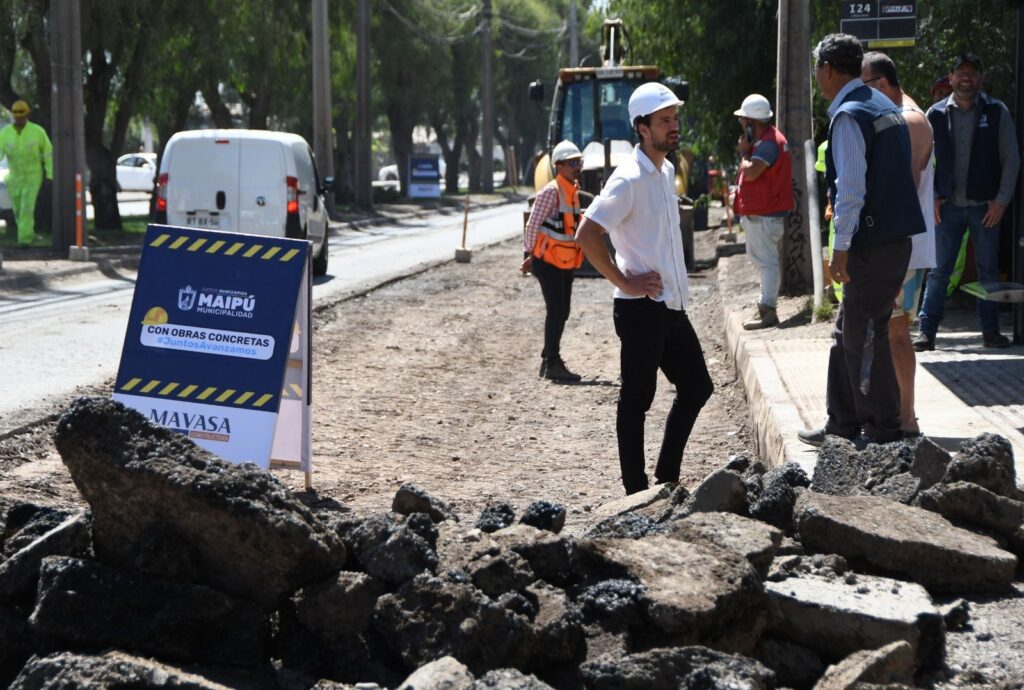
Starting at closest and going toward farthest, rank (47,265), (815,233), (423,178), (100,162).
→ 1. (815,233)
2. (47,265)
3. (100,162)
4. (423,178)

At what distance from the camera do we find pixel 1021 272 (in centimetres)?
981

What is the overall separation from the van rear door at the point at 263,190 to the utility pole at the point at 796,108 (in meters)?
7.31

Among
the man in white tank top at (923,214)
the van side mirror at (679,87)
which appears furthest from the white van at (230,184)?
the man in white tank top at (923,214)

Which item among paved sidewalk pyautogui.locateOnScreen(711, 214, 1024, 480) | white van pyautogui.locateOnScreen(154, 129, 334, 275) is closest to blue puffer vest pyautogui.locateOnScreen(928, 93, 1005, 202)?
paved sidewalk pyautogui.locateOnScreen(711, 214, 1024, 480)

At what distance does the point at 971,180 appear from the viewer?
398 inches

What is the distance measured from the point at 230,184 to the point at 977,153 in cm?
1176

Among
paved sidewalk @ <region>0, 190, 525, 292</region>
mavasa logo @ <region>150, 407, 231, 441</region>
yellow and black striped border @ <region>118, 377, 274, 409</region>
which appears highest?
paved sidewalk @ <region>0, 190, 525, 292</region>

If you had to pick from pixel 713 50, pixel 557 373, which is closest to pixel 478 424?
pixel 557 373

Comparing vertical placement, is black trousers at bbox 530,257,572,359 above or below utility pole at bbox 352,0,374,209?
below

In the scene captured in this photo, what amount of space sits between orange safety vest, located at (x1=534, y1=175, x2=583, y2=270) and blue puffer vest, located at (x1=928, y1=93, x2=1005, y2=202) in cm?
301

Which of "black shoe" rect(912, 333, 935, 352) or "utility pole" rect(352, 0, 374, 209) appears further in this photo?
"utility pole" rect(352, 0, 374, 209)

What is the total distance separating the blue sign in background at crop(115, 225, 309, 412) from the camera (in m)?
7.57

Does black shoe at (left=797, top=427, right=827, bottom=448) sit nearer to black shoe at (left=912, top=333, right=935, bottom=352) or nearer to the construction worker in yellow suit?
black shoe at (left=912, top=333, right=935, bottom=352)

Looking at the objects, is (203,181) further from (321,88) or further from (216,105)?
(216,105)
